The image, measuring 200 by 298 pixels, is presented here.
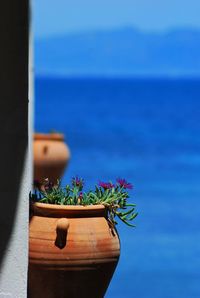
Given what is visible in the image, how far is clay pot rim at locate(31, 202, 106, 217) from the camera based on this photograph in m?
4.78

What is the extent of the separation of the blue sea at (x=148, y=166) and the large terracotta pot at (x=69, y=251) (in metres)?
1.65

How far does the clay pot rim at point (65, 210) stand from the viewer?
4.78 m

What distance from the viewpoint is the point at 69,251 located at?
471cm

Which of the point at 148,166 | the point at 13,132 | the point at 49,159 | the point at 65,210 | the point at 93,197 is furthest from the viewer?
the point at 148,166

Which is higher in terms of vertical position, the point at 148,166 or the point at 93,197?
the point at 148,166

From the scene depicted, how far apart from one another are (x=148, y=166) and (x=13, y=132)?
550 inches

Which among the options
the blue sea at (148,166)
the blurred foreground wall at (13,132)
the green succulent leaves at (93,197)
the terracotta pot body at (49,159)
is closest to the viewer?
the blurred foreground wall at (13,132)

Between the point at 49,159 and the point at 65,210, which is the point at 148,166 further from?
the point at 65,210

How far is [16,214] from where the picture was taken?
15.3ft

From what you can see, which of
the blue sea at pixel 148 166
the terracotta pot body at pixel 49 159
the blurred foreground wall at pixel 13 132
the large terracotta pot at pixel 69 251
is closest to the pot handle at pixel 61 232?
the large terracotta pot at pixel 69 251

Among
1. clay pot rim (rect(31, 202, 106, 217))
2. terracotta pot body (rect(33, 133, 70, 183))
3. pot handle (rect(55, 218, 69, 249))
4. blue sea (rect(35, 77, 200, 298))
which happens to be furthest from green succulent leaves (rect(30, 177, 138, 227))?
terracotta pot body (rect(33, 133, 70, 183))

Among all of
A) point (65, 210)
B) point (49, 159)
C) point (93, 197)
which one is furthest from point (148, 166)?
point (65, 210)

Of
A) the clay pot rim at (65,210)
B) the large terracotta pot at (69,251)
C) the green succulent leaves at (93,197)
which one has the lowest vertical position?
the large terracotta pot at (69,251)

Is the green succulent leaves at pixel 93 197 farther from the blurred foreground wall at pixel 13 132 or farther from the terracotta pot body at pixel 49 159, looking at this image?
the terracotta pot body at pixel 49 159
